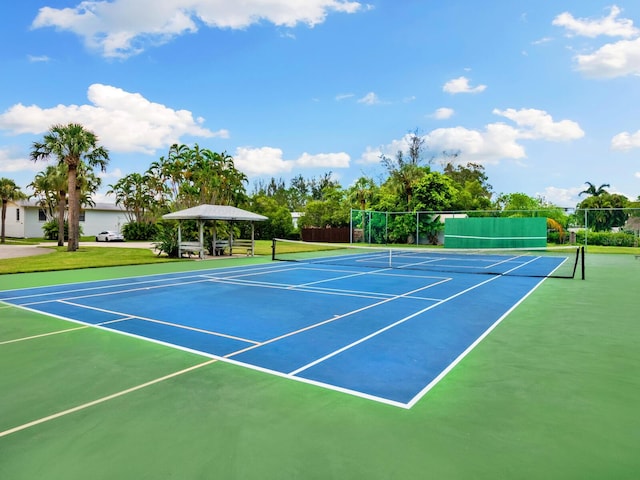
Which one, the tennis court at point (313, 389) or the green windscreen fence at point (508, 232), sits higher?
the green windscreen fence at point (508, 232)

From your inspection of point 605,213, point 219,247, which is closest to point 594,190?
point 605,213

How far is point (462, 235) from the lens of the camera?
32.8m

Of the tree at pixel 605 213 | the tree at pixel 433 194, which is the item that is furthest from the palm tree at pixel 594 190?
the tree at pixel 433 194

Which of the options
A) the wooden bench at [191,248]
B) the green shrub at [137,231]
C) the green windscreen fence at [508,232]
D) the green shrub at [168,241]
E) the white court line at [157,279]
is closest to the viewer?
the white court line at [157,279]

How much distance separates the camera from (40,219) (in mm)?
48656

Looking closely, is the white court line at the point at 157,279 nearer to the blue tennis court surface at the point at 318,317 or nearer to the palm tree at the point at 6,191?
the blue tennis court surface at the point at 318,317

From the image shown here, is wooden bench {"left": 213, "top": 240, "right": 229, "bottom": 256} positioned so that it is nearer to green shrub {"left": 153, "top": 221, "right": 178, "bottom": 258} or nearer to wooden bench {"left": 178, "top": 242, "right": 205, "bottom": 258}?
wooden bench {"left": 178, "top": 242, "right": 205, "bottom": 258}

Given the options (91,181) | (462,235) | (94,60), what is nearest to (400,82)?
(462,235)

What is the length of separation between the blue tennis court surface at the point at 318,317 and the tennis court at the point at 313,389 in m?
0.05

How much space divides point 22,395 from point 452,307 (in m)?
7.73

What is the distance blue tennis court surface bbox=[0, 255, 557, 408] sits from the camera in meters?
5.39

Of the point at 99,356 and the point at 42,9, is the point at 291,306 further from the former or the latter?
the point at 42,9

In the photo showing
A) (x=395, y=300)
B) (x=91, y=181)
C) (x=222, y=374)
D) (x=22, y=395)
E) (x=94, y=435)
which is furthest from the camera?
(x=91, y=181)

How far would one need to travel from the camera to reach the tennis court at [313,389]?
3240mm
